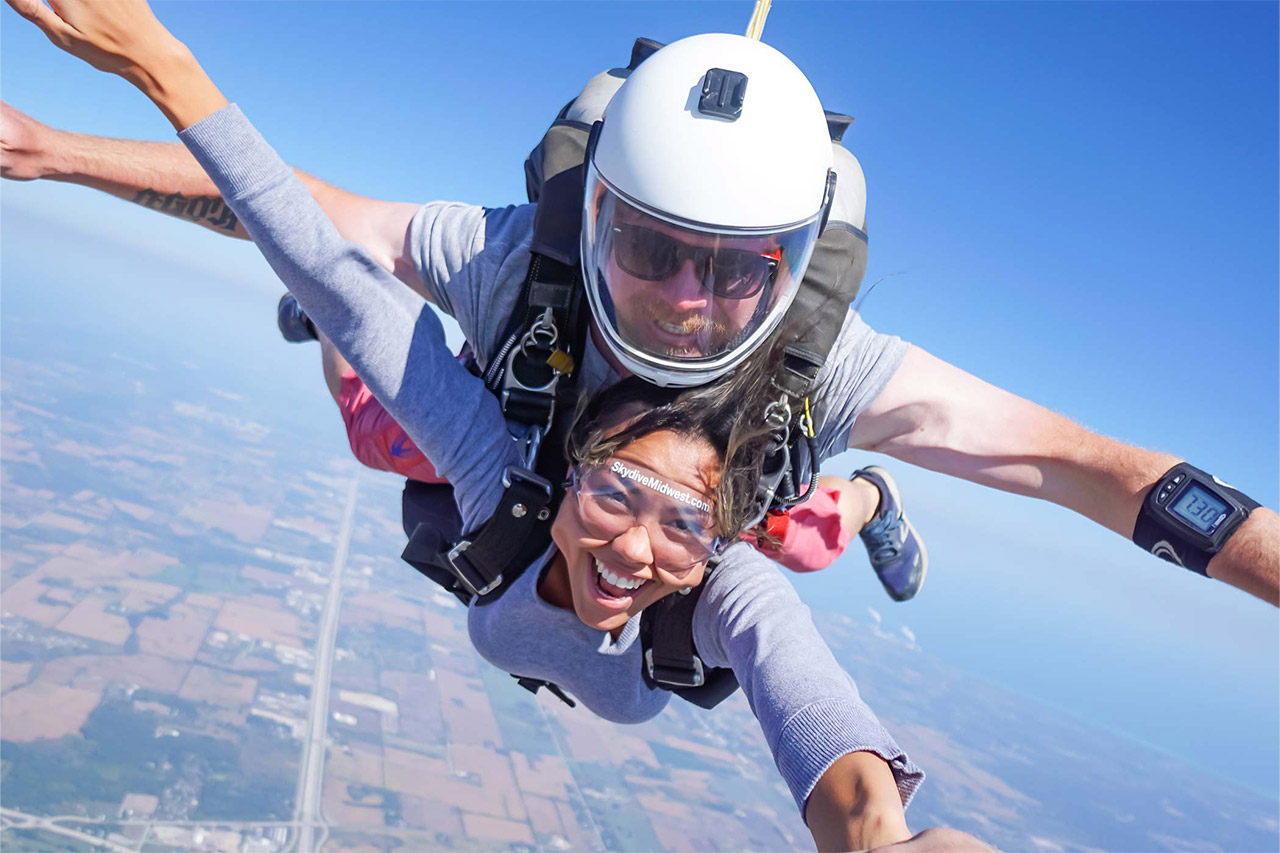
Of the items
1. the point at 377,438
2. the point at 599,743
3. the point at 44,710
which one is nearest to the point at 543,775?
the point at 599,743

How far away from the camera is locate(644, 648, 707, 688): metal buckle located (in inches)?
82.0

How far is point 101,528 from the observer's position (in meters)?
33.1

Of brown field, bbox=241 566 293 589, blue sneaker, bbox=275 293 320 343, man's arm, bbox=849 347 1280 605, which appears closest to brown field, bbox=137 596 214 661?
brown field, bbox=241 566 293 589

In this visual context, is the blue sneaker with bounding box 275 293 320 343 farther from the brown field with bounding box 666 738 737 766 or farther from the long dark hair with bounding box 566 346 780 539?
the brown field with bounding box 666 738 737 766

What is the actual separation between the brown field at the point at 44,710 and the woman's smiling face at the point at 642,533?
913 inches

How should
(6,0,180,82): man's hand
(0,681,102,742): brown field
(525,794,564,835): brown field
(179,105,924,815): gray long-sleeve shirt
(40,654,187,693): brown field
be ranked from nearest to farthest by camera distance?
(6,0,180,82): man's hand → (179,105,924,815): gray long-sleeve shirt → (525,794,564,835): brown field → (0,681,102,742): brown field → (40,654,187,693): brown field

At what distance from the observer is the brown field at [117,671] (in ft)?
72.0

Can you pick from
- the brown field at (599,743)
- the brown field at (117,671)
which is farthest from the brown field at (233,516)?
the brown field at (599,743)

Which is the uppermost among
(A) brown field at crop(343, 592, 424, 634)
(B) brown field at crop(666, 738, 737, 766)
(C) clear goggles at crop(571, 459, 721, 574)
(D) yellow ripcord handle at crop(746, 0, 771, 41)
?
(D) yellow ripcord handle at crop(746, 0, 771, 41)

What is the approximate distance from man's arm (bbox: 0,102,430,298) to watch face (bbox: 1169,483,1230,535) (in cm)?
215

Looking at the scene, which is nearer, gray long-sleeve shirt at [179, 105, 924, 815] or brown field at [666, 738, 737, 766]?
gray long-sleeve shirt at [179, 105, 924, 815]

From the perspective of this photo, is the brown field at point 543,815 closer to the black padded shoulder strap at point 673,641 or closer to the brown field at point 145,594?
the brown field at point 145,594

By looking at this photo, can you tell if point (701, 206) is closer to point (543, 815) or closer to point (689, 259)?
point (689, 259)

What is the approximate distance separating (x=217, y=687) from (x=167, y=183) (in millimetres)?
25113
